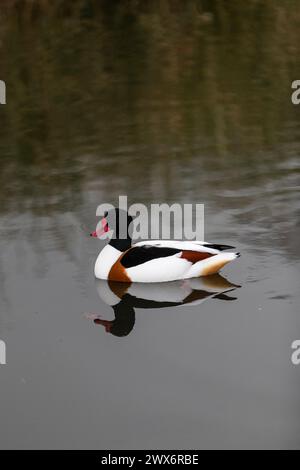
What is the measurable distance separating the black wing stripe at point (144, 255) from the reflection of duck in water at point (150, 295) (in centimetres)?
24

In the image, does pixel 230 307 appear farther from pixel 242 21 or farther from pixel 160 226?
pixel 242 21

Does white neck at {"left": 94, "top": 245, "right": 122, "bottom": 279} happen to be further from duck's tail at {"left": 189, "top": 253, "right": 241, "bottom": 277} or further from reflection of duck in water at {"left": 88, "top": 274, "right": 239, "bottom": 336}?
duck's tail at {"left": 189, "top": 253, "right": 241, "bottom": 277}

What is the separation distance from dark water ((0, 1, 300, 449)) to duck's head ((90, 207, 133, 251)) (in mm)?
319

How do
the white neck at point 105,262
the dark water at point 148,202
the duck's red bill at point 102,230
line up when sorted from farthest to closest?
the duck's red bill at point 102,230, the white neck at point 105,262, the dark water at point 148,202

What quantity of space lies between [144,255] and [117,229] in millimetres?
473

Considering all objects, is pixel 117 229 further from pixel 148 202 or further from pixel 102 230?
pixel 148 202

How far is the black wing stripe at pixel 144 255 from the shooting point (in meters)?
9.31

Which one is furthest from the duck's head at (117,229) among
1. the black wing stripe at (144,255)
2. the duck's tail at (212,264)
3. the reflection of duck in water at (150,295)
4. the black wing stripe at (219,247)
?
the black wing stripe at (219,247)

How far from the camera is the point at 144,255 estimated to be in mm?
9367

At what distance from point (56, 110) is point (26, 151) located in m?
2.07

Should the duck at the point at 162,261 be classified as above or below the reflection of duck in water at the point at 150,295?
above

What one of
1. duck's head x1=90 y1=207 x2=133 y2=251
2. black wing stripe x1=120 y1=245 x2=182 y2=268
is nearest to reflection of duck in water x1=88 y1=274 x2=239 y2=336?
black wing stripe x1=120 y1=245 x2=182 y2=268

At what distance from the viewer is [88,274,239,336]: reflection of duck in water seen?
8.51 m

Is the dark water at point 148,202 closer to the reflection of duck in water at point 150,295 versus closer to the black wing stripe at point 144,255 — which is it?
the reflection of duck in water at point 150,295
